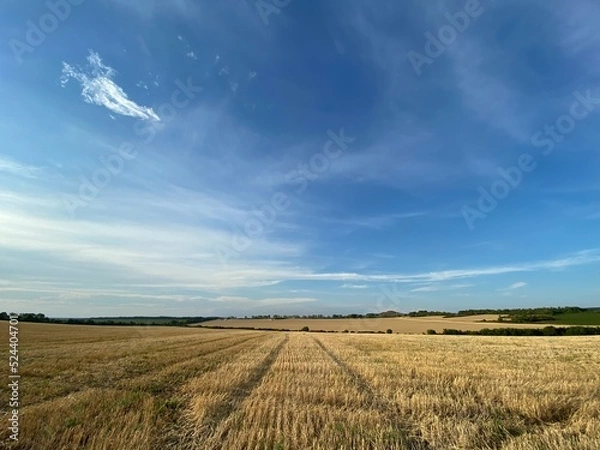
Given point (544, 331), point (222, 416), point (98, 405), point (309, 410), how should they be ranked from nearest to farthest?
point (222, 416), point (309, 410), point (98, 405), point (544, 331)

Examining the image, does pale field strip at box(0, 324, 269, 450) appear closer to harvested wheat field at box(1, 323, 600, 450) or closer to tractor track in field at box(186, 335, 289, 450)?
harvested wheat field at box(1, 323, 600, 450)

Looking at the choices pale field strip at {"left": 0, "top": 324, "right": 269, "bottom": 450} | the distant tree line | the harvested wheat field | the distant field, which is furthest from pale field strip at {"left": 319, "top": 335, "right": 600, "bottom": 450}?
the distant field

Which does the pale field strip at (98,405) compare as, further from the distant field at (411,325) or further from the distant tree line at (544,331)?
the distant field at (411,325)

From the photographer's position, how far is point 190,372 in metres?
16.0

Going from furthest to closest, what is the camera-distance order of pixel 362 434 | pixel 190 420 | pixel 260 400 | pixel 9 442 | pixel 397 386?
pixel 397 386 < pixel 260 400 < pixel 190 420 < pixel 362 434 < pixel 9 442

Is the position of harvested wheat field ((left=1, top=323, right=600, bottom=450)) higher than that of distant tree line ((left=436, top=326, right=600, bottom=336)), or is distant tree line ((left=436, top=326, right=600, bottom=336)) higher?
distant tree line ((left=436, top=326, right=600, bottom=336))

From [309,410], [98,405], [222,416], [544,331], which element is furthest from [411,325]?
[98,405]

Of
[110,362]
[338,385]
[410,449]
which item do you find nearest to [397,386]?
[338,385]

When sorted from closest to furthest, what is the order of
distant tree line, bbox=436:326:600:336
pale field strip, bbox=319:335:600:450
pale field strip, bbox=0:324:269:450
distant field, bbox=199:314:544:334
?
pale field strip, bbox=0:324:269:450 → pale field strip, bbox=319:335:600:450 → distant tree line, bbox=436:326:600:336 → distant field, bbox=199:314:544:334

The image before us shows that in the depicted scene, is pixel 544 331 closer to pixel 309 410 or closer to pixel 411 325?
pixel 411 325

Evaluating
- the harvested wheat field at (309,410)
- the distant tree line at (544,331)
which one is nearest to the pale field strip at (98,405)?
the harvested wheat field at (309,410)

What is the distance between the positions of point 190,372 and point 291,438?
405 inches

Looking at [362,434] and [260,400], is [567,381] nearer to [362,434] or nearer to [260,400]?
[362,434]

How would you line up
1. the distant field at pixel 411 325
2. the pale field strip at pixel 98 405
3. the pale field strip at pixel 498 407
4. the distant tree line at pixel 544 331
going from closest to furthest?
the pale field strip at pixel 98 405 < the pale field strip at pixel 498 407 < the distant tree line at pixel 544 331 < the distant field at pixel 411 325
